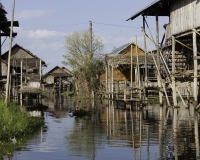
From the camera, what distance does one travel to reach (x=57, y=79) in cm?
7862

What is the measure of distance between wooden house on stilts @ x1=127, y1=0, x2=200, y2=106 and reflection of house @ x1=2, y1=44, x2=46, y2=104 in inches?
314

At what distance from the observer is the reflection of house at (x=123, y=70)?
119 ft

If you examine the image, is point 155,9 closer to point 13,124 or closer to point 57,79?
point 13,124

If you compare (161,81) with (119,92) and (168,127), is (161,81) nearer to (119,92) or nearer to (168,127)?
(119,92)

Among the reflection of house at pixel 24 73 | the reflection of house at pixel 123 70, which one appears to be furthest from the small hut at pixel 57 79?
the reflection of house at pixel 123 70

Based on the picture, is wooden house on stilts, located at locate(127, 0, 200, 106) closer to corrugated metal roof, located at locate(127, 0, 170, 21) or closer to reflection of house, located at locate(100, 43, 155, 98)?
corrugated metal roof, located at locate(127, 0, 170, 21)

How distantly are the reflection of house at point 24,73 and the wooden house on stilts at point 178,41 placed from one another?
7.97 metres

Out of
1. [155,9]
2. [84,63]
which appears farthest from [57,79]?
[155,9]

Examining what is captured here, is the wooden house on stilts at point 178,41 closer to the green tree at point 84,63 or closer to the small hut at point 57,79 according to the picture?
the green tree at point 84,63

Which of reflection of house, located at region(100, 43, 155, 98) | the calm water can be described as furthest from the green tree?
the calm water

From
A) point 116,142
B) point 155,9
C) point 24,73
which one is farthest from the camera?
point 24,73

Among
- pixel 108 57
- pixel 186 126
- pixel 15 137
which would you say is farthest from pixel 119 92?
pixel 15 137

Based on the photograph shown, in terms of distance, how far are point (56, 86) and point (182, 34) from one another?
5035 centimetres

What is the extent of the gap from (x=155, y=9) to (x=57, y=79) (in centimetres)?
5140
